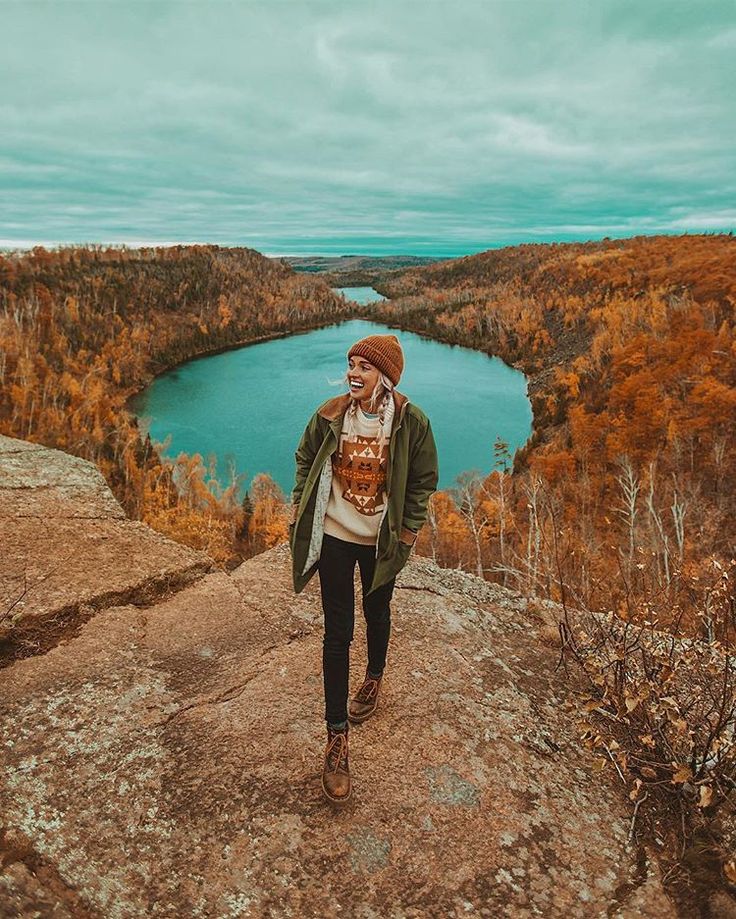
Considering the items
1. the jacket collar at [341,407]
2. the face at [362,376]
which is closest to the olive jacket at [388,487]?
the jacket collar at [341,407]

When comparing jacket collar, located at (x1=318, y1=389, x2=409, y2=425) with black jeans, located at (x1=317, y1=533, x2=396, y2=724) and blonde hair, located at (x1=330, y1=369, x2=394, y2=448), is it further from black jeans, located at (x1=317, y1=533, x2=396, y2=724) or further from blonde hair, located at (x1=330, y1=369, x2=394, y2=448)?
black jeans, located at (x1=317, y1=533, x2=396, y2=724)

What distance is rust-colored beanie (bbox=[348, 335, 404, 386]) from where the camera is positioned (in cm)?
307

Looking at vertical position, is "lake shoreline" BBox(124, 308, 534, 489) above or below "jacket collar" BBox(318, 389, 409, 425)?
below

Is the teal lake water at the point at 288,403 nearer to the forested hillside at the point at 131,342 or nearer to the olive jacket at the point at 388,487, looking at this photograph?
the forested hillside at the point at 131,342

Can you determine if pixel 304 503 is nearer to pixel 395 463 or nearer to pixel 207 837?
pixel 395 463

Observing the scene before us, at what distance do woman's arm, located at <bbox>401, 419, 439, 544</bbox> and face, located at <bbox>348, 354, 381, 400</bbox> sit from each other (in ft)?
1.37

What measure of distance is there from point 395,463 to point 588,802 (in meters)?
2.23

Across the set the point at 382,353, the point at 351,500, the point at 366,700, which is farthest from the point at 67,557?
the point at 382,353

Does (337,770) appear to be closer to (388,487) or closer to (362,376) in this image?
(388,487)

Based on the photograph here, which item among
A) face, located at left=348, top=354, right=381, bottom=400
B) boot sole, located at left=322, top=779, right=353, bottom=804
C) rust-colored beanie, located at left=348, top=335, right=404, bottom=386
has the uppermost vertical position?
rust-colored beanie, located at left=348, top=335, right=404, bottom=386

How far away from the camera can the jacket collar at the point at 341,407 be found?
3.19m

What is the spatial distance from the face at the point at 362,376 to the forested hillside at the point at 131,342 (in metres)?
16.4

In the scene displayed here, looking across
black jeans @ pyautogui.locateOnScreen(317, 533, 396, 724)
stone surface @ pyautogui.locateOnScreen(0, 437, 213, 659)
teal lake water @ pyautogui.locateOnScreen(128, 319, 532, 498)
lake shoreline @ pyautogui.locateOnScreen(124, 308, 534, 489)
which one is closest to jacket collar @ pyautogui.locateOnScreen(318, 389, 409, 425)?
black jeans @ pyautogui.locateOnScreen(317, 533, 396, 724)

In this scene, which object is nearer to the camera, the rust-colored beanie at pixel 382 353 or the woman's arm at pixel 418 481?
the rust-colored beanie at pixel 382 353
